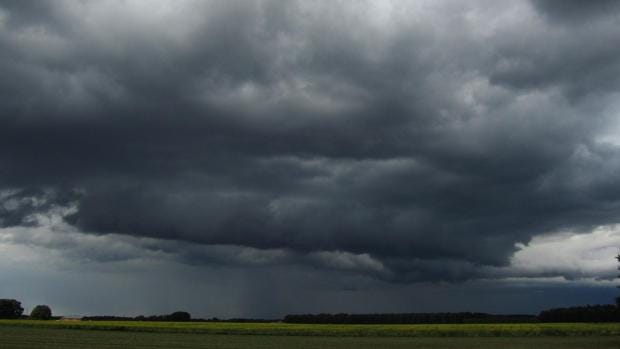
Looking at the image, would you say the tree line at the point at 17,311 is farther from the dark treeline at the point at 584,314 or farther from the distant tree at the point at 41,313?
the dark treeline at the point at 584,314

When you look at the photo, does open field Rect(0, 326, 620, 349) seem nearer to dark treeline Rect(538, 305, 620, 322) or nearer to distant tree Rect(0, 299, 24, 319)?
dark treeline Rect(538, 305, 620, 322)

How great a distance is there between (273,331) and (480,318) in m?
72.2

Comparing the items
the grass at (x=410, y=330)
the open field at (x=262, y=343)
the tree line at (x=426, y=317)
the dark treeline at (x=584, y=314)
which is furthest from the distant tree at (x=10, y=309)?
the dark treeline at (x=584, y=314)

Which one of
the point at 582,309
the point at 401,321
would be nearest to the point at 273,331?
the point at 401,321

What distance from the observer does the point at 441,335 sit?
9081cm

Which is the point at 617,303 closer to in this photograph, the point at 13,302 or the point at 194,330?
the point at 194,330

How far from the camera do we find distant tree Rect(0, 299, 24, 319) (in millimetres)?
159750

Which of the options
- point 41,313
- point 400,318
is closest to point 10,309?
point 41,313

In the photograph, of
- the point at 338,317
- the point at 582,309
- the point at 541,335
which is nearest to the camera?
the point at 541,335

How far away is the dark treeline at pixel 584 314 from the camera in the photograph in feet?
→ 421

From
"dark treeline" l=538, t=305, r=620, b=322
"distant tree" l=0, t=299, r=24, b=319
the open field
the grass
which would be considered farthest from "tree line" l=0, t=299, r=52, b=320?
"dark treeline" l=538, t=305, r=620, b=322

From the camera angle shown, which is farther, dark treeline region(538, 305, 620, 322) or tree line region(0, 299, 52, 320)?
tree line region(0, 299, 52, 320)

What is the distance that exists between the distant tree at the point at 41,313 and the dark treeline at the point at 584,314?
121844 mm

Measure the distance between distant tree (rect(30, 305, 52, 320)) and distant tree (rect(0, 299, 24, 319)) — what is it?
31.8 feet
